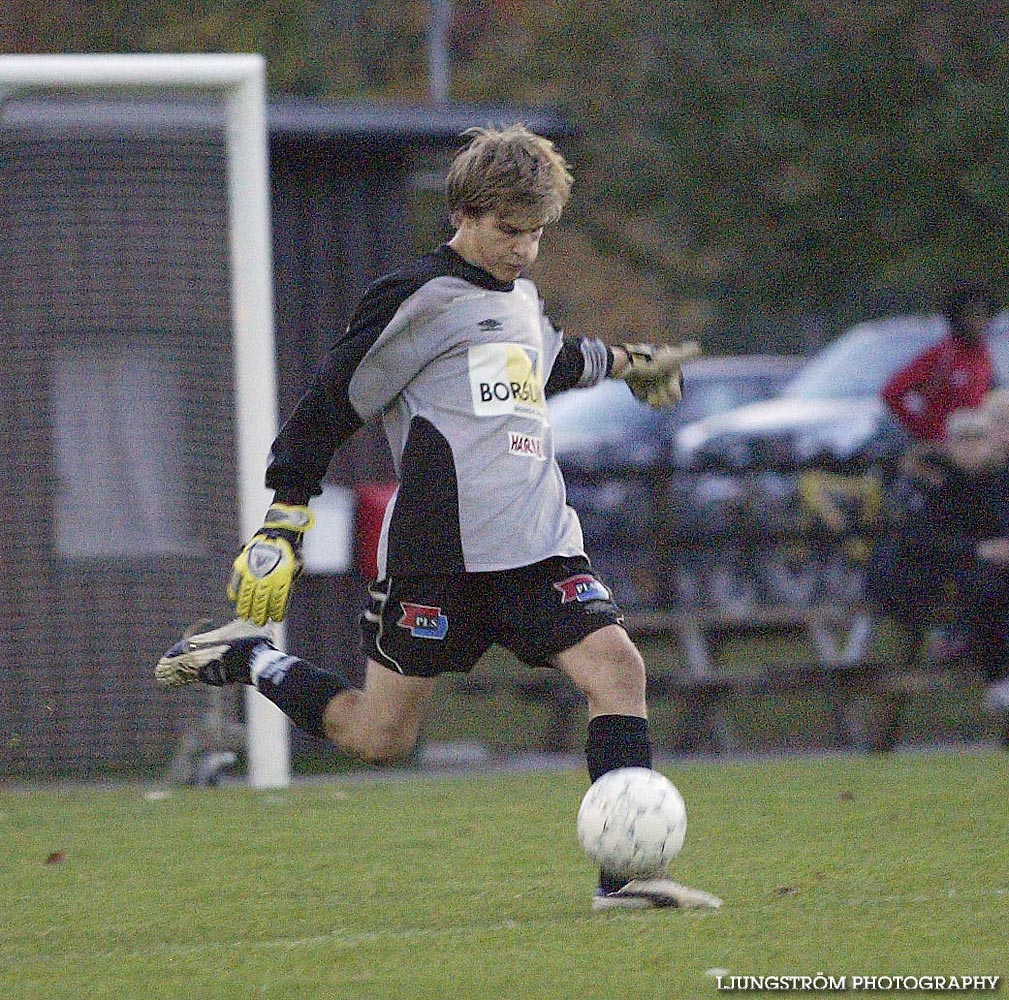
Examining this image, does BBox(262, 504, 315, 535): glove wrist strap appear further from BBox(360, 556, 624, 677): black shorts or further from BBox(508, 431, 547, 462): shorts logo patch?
BBox(508, 431, 547, 462): shorts logo patch

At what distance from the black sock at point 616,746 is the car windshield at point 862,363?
12.6 meters

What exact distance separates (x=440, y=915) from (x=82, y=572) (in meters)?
4.47

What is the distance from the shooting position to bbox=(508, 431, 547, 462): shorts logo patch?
17.8 ft

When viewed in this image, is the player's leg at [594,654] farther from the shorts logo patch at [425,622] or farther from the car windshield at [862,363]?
the car windshield at [862,363]

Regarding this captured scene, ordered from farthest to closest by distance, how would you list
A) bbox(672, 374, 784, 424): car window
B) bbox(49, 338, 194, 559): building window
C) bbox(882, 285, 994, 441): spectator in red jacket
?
bbox(672, 374, 784, 424): car window
bbox(882, 285, 994, 441): spectator in red jacket
bbox(49, 338, 194, 559): building window

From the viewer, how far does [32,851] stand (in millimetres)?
7078

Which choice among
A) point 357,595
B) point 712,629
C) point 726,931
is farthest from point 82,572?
point 726,931

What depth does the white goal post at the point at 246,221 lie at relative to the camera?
9.02 metres

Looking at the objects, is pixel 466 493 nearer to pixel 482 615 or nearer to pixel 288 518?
pixel 482 615

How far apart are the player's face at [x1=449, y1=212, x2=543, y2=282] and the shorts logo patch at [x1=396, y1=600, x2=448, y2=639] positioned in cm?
87

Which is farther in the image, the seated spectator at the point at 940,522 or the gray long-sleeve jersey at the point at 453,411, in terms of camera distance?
the seated spectator at the point at 940,522

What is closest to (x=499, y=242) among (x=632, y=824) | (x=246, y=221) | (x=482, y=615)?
(x=482, y=615)

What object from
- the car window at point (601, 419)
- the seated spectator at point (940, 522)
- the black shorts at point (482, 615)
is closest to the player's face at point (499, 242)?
the black shorts at point (482, 615)

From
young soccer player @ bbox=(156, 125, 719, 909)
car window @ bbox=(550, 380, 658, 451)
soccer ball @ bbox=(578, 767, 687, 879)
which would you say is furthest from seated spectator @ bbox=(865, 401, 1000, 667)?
car window @ bbox=(550, 380, 658, 451)
